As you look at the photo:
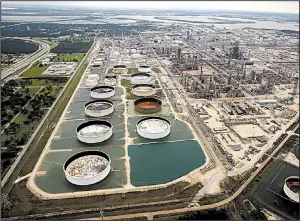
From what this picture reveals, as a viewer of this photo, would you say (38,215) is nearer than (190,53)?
Yes

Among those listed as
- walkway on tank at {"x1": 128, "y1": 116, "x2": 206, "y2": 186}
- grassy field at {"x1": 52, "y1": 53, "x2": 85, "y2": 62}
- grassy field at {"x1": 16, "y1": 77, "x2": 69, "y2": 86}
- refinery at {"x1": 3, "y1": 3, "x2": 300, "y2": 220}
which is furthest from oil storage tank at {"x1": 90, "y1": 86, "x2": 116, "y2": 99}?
grassy field at {"x1": 52, "y1": 53, "x2": 85, "y2": 62}

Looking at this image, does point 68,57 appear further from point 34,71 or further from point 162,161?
point 162,161

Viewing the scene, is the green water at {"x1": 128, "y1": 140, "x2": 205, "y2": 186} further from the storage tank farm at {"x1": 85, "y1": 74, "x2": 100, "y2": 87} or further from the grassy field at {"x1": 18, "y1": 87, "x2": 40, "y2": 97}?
the grassy field at {"x1": 18, "y1": 87, "x2": 40, "y2": 97}

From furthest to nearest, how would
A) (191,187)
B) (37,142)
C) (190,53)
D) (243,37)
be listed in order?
(243,37)
(190,53)
(37,142)
(191,187)

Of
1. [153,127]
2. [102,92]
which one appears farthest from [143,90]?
[153,127]

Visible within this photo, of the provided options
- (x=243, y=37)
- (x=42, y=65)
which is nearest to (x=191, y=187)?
(x=42, y=65)

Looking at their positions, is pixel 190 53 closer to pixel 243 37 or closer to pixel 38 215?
pixel 243 37
